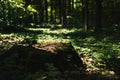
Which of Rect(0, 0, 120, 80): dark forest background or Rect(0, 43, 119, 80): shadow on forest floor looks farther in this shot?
Rect(0, 0, 120, 80): dark forest background

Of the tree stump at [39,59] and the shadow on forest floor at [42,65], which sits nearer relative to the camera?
the shadow on forest floor at [42,65]

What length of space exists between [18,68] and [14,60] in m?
0.43

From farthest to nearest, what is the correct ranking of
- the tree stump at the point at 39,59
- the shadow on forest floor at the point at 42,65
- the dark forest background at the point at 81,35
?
the dark forest background at the point at 81,35 → the tree stump at the point at 39,59 → the shadow on forest floor at the point at 42,65

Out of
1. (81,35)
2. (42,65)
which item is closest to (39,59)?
(42,65)

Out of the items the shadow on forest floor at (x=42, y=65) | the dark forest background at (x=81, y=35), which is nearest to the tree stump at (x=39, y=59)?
the shadow on forest floor at (x=42, y=65)

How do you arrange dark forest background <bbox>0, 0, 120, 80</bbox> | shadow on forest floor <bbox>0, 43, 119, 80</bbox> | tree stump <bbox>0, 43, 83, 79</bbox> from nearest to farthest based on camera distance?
shadow on forest floor <bbox>0, 43, 119, 80</bbox> < tree stump <bbox>0, 43, 83, 79</bbox> < dark forest background <bbox>0, 0, 120, 80</bbox>

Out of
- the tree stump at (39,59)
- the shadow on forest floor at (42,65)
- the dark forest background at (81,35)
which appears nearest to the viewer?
the shadow on forest floor at (42,65)

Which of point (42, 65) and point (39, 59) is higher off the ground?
point (39, 59)

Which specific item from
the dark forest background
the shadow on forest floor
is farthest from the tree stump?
the dark forest background

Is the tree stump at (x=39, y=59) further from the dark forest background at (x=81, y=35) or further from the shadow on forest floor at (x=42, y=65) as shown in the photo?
the dark forest background at (x=81, y=35)

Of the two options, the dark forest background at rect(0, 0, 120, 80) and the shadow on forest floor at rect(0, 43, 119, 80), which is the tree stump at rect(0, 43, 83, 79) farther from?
the dark forest background at rect(0, 0, 120, 80)

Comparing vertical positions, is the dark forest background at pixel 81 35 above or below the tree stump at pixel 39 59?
below

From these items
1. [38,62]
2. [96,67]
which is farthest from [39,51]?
[96,67]

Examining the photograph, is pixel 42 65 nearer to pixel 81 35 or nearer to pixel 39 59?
pixel 39 59
